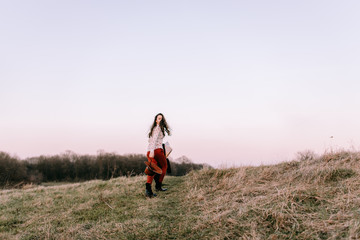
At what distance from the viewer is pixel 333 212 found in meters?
4.54

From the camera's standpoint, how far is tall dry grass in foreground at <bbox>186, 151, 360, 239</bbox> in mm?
4135

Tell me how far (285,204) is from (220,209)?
1.47 metres

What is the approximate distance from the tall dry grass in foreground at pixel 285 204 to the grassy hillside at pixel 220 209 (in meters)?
0.01

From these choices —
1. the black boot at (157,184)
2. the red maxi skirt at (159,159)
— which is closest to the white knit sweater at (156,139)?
the red maxi skirt at (159,159)

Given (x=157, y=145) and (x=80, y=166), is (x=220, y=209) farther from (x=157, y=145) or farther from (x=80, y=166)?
(x=80, y=166)

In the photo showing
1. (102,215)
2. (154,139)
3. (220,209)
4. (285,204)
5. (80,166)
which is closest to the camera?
(285,204)

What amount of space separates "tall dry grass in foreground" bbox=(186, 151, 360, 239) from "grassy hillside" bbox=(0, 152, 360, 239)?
0.01 m

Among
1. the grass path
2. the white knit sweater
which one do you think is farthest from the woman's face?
the grass path

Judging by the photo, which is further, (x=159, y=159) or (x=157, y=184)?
(x=157, y=184)

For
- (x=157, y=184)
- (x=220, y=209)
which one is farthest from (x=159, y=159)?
(x=220, y=209)

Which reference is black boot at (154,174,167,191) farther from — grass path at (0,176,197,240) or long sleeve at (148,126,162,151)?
long sleeve at (148,126,162,151)

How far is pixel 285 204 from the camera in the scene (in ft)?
16.0

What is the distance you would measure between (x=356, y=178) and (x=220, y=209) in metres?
3.41

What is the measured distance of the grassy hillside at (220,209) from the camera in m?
4.39
